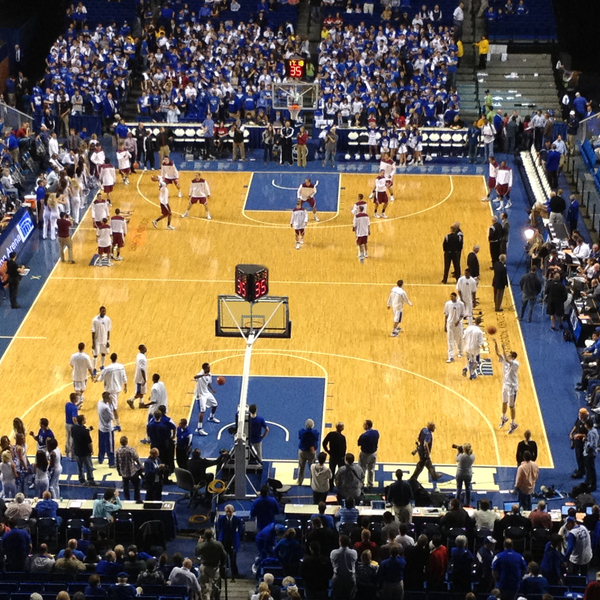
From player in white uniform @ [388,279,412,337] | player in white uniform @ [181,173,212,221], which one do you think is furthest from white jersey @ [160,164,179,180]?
player in white uniform @ [388,279,412,337]

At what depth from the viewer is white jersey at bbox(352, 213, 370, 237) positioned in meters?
35.7

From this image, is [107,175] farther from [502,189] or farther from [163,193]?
[502,189]

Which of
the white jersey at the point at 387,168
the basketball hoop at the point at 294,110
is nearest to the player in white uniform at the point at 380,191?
the white jersey at the point at 387,168

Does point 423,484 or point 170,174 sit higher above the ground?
point 170,174

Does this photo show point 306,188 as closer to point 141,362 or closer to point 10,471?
point 141,362

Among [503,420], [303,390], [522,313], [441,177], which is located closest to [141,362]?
[303,390]

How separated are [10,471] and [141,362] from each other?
4781mm

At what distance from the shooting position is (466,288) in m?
31.0

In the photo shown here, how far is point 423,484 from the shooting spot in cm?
2506

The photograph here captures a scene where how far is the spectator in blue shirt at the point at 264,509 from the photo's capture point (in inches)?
847

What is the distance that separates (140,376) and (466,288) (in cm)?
859

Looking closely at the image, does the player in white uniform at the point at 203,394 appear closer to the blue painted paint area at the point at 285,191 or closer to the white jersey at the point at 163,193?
the white jersey at the point at 163,193

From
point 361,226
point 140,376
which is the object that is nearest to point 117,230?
point 361,226

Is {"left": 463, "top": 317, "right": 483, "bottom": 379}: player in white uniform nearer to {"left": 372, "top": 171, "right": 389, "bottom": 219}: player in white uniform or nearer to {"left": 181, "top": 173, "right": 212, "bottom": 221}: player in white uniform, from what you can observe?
{"left": 372, "top": 171, "right": 389, "bottom": 219}: player in white uniform
